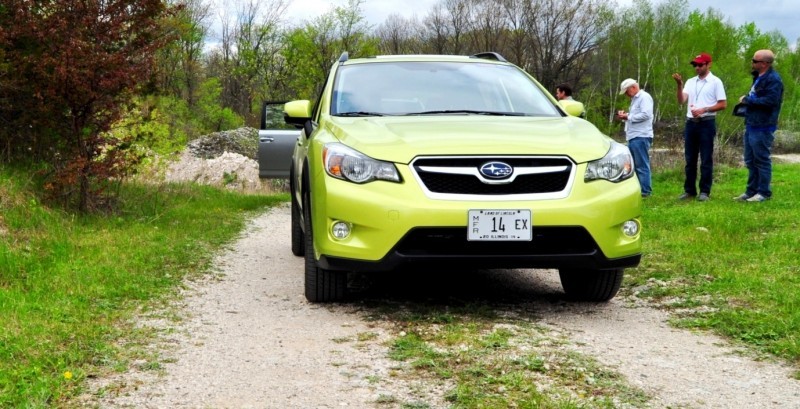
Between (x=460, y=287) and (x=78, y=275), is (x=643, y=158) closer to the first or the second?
(x=460, y=287)

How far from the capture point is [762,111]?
31.8ft

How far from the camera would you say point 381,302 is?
5.09m

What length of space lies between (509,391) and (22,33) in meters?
6.49

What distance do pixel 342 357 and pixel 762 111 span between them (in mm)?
7687

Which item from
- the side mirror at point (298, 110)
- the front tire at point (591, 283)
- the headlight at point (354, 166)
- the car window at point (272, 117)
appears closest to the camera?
the headlight at point (354, 166)

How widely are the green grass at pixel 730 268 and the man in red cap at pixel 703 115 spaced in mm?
531

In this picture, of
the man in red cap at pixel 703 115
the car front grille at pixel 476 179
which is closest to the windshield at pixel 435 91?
the car front grille at pixel 476 179

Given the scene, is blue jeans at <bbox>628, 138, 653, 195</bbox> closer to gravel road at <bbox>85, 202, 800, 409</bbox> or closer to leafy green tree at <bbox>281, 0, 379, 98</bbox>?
gravel road at <bbox>85, 202, 800, 409</bbox>

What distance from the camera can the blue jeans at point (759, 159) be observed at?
9.66 meters

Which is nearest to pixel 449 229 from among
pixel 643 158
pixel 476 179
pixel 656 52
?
pixel 476 179

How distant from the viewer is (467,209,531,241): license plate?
170 inches

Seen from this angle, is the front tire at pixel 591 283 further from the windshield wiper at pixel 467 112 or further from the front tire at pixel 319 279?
the front tire at pixel 319 279

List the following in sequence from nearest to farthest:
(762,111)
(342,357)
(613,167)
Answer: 1. (342,357)
2. (613,167)
3. (762,111)

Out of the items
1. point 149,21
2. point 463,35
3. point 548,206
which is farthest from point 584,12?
point 548,206
